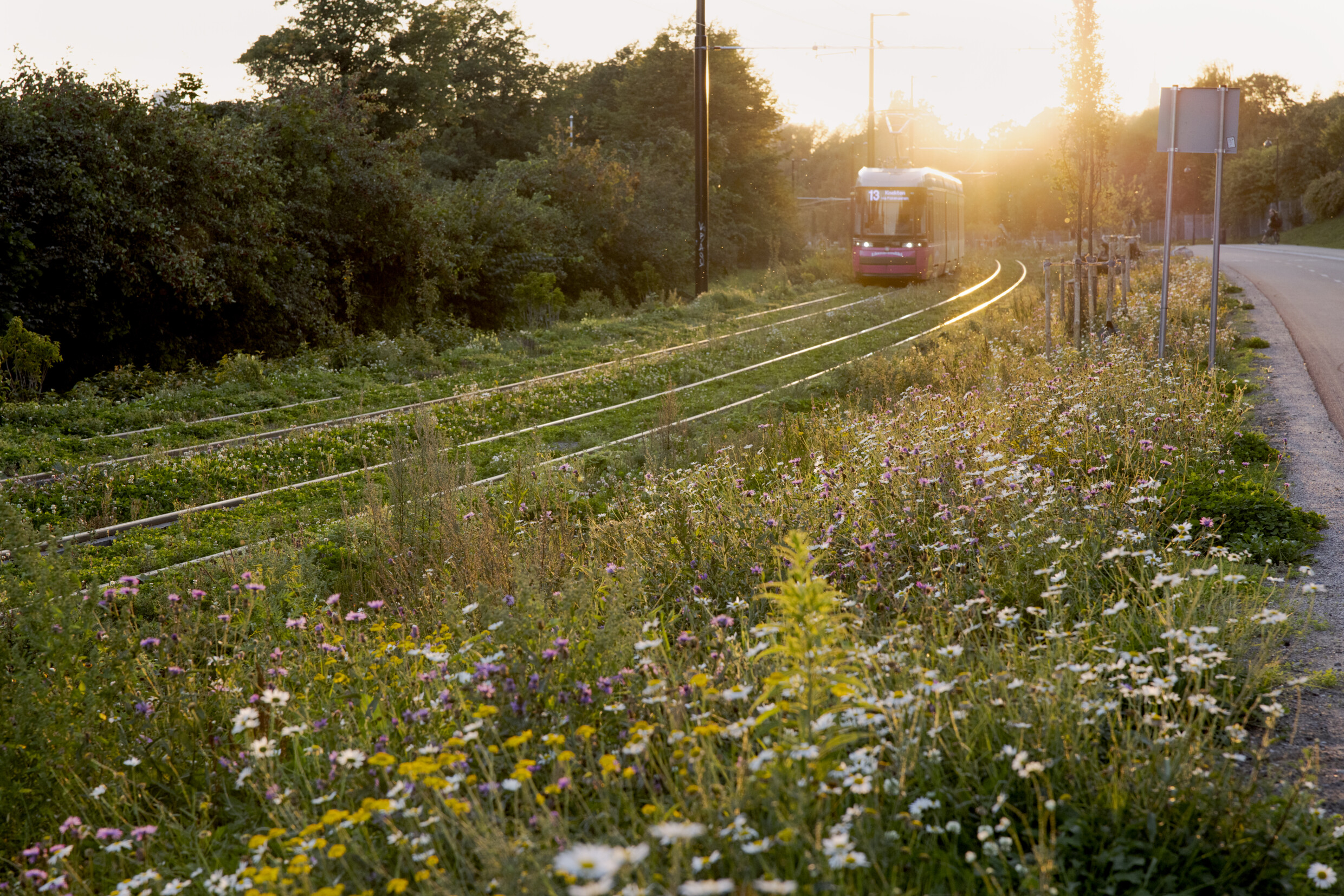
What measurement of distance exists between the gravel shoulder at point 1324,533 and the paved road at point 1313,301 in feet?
0.62

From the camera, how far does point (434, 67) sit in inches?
1679

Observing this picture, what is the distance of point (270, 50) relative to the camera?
40.0 metres

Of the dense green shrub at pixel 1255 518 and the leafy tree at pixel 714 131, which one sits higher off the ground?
the leafy tree at pixel 714 131

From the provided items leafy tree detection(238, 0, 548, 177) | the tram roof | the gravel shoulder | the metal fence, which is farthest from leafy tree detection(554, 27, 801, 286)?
the metal fence

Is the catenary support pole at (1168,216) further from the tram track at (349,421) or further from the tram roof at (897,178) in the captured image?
the tram roof at (897,178)

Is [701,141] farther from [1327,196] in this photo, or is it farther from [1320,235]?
[1327,196]

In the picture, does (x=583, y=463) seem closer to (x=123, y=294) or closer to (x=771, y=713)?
(x=771, y=713)

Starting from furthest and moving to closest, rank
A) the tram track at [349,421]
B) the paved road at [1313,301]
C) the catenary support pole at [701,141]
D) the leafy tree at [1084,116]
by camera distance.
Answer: the catenary support pole at [701,141] < the leafy tree at [1084,116] < the paved road at [1313,301] < the tram track at [349,421]

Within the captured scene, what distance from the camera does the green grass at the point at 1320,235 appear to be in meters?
66.6

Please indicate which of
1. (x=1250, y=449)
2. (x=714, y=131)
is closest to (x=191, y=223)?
(x=1250, y=449)

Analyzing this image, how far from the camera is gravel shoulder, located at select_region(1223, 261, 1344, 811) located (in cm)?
396

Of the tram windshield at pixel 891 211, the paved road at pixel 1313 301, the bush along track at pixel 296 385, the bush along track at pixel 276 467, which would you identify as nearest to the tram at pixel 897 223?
the tram windshield at pixel 891 211

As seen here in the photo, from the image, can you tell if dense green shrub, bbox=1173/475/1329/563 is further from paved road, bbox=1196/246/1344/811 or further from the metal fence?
the metal fence

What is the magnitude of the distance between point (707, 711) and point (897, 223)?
29.0 metres
